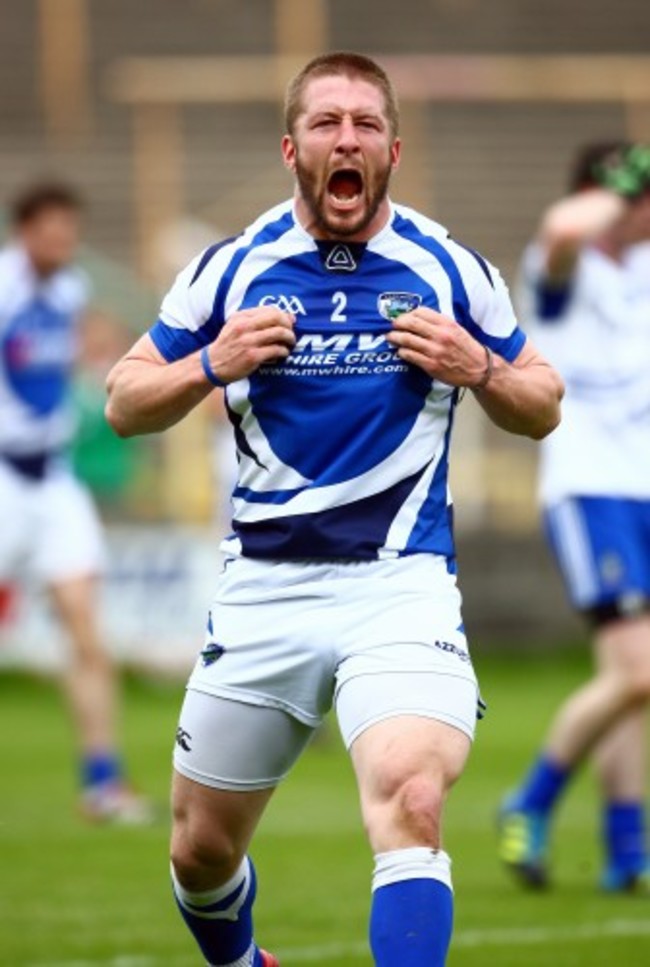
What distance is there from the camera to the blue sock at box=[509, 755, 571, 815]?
962cm

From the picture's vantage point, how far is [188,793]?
247 inches

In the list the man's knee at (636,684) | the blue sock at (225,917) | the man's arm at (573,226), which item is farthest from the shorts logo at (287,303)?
the man's knee at (636,684)

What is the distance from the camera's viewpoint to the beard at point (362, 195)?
19.7 feet

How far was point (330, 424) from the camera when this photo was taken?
240 inches

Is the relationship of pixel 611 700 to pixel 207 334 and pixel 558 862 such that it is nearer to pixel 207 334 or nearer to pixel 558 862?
pixel 558 862

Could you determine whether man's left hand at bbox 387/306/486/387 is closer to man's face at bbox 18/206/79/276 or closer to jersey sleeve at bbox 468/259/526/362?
jersey sleeve at bbox 468/259/526/362

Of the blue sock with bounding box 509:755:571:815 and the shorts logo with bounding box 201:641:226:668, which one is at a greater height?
the blue sock with bounding box 509:755:571:815

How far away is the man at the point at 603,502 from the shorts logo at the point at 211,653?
3365mm

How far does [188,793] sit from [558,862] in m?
4.23

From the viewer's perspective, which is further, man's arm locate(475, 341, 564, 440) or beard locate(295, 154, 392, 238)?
man's arm locate(475, 341, 564, 440)

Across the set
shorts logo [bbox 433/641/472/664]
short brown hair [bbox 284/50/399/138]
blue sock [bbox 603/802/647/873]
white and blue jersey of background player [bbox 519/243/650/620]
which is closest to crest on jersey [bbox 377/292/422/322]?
short brown hair [bbox 284/50/399/138]

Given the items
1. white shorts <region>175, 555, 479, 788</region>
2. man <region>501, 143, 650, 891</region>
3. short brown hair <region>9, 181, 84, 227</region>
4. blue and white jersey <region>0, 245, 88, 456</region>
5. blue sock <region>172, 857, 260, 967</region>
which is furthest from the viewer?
blue and white jersey <region>0, 245, 88, 456</region>

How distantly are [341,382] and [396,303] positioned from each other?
230mm

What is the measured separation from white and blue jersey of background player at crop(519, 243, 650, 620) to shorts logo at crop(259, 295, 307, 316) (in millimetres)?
3397
